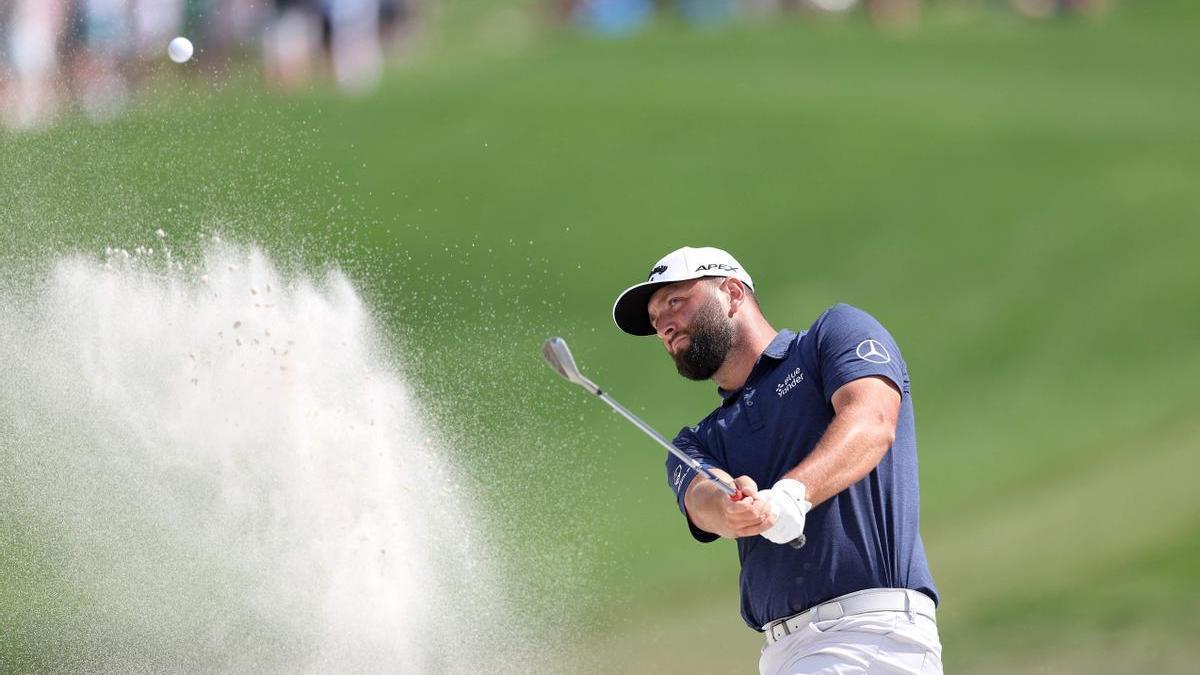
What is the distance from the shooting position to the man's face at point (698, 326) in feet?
14.4

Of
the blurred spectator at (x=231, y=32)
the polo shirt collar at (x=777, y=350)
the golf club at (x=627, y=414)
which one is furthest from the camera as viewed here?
the blurred spectator at (x=231, y=32)

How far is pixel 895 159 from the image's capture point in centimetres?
1683

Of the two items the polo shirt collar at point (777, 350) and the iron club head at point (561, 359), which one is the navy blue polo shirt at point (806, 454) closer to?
the polo shirt collar at point (777, 350)

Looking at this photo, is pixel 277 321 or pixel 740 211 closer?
pixel 277 321

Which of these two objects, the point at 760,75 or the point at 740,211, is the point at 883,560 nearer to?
the point at 740,211

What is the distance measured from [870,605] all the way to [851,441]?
445 mm

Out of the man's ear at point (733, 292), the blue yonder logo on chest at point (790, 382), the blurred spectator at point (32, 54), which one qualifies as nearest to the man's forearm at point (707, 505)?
the blue yonder logo on chest at point (790, 382)

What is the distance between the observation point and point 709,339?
438 centimetres

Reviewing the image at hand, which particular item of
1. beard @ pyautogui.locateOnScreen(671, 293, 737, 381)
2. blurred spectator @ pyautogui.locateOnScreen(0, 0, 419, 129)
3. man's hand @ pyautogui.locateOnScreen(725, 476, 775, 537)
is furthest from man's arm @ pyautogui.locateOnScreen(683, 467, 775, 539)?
blurred spectator @ pyautogui.locateOnScreen(0, 0, 419, 129)

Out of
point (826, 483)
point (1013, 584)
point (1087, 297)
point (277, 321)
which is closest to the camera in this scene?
point (826, 483)

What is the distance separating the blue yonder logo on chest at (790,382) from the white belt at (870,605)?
1.90 feet

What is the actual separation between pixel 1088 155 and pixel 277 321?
12.2 m

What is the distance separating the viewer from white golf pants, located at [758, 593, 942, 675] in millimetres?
3908

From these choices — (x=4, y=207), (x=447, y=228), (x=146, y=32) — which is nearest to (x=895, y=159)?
(x=447, y=228)
